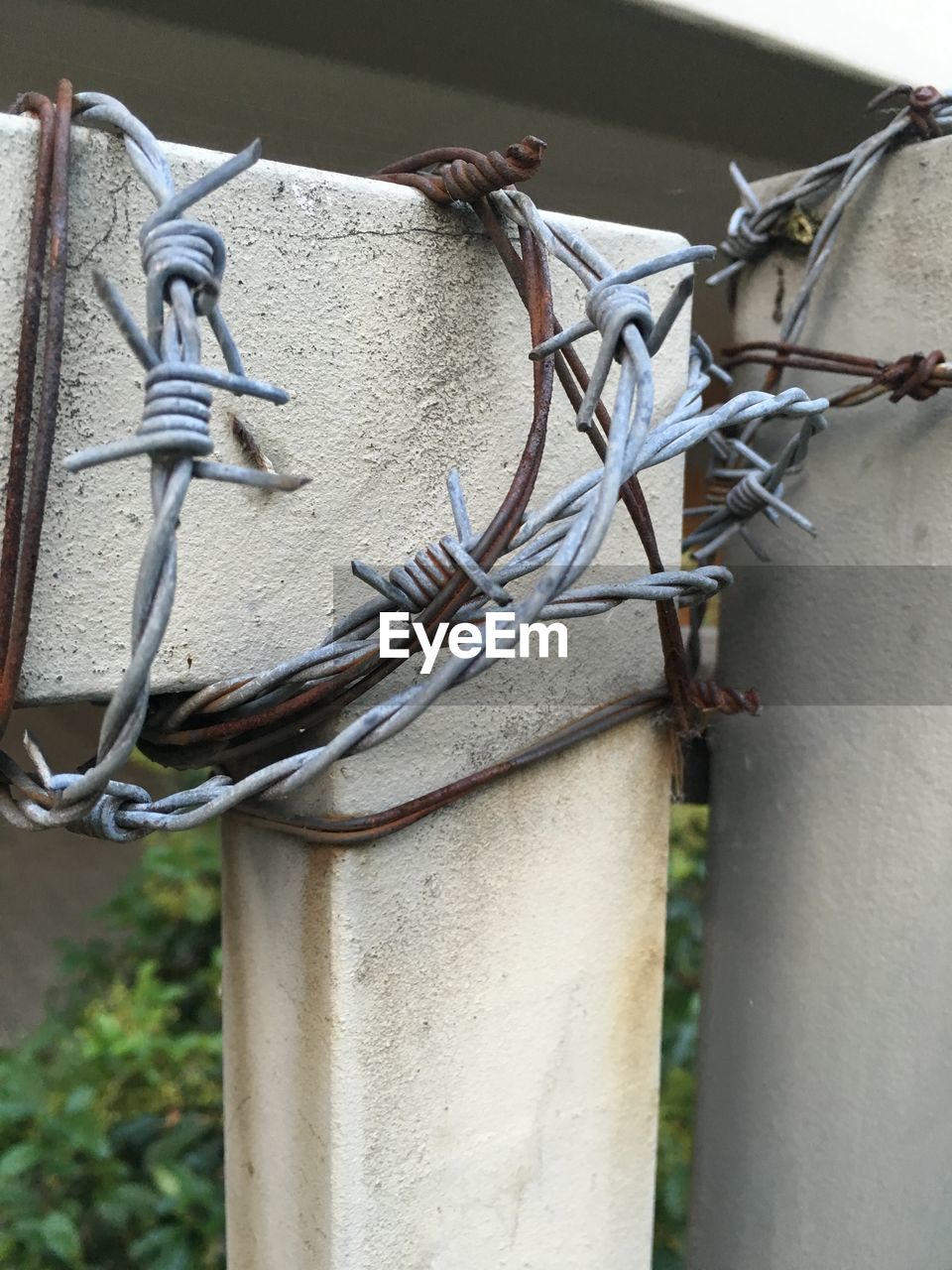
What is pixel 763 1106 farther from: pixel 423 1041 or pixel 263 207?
pixel 263 207

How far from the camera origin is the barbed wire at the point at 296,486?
0.38 meters

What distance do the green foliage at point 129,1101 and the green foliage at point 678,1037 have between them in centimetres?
57

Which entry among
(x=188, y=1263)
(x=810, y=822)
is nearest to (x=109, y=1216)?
(x=188, y=1263)

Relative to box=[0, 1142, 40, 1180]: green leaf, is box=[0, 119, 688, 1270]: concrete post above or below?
above

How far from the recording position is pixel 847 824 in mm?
901

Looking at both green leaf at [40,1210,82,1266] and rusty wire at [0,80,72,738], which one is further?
green leaf at [40,1210,82,1266]

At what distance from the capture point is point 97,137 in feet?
1.78

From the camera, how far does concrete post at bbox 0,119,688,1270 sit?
576 millimetres

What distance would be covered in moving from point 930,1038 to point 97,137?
3.07ft

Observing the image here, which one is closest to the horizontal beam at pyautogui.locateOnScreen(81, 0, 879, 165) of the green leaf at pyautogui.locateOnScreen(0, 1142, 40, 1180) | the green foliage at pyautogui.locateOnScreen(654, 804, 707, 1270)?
the green foliage at pyautogui.locateOnScreen(654, 804, 707, 1270)

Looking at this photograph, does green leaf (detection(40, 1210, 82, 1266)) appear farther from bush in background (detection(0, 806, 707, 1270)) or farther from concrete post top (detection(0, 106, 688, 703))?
concrete post top (detection(0, 106, 688, 703))

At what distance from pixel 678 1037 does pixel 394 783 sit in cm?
101

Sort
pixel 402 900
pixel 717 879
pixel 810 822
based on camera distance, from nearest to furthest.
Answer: pixel 402 900
pixel 810 822
pixel 717 879

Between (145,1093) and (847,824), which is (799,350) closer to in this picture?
(847,824)
